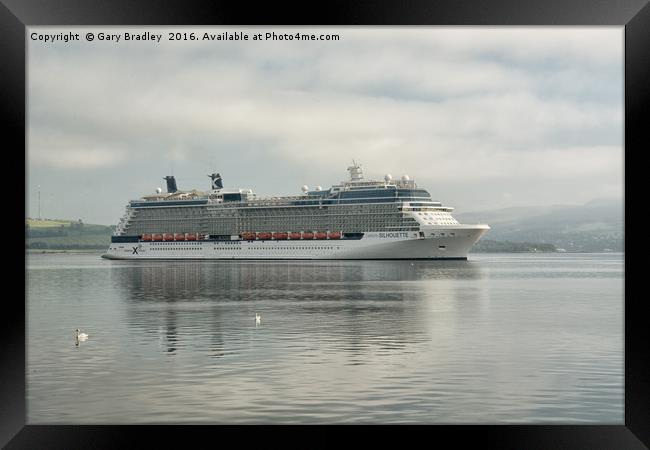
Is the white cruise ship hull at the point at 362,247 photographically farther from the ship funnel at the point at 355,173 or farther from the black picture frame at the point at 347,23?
the black picture frame at the point at 347,23

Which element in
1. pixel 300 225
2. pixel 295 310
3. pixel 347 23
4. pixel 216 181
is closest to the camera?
pixel 347 23

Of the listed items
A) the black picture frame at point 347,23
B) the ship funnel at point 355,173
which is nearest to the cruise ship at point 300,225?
the ship funnel at point 355,173

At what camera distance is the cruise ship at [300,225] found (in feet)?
290

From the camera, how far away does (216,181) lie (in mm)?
114125

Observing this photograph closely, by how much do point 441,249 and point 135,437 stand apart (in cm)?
8143

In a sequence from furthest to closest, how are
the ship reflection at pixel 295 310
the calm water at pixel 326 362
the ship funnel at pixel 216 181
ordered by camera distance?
the ship funnel at pixel 216 181
the ship reflection at pixel 295 310
the calm water at pixel 326 362

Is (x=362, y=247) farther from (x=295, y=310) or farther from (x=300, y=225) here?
(x=295, y=310)

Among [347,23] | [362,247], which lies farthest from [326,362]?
[362,247]

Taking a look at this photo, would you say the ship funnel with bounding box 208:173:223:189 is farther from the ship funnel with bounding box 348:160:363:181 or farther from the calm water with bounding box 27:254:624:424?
the calm water with bounding box 27:254:624:424

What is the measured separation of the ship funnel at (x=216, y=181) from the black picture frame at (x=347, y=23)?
106 m

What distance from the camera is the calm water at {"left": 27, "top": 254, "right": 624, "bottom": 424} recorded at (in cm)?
1168

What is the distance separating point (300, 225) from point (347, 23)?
8989 centimetres

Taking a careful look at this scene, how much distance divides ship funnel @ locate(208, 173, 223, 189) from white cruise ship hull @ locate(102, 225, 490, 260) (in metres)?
10.7

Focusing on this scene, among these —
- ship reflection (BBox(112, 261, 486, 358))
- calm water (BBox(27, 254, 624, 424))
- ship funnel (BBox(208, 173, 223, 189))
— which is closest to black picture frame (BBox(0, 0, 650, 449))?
calm water (BBox(27, 254, 624, 424))
